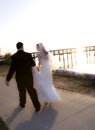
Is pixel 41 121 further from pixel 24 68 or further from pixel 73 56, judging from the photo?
pixel 73 56

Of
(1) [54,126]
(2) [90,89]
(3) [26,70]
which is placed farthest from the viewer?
(2) [90,89]

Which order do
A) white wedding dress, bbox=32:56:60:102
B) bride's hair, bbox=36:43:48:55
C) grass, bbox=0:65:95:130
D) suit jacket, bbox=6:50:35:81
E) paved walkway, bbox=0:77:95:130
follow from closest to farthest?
paved walkway, bbox=0:77:95:130 → suit jacket, bbox=6:50:35:81 → white wedding dress, bbox=32:56:60:102 → bride's hair, bbox=36:43:48:55 → grass, bbox=0:65:95:130

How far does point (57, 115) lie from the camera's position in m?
6.36

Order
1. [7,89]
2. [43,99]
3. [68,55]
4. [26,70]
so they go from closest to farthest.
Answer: [26,70], [43,99], [7,89], [68,55]

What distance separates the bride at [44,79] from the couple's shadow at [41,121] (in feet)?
1.80

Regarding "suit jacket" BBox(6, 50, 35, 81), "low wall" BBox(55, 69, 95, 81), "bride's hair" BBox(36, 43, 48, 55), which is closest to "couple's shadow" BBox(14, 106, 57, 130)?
"suit jacket" BBox(6, 50, 35, 81)

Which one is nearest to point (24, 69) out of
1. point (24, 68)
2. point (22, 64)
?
point (24, 68)

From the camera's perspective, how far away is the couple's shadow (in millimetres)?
5770

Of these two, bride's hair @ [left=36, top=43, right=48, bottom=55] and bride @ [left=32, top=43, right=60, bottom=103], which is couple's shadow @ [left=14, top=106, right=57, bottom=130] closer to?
bride @ [left=32, top=43, right=60, bottom=103]

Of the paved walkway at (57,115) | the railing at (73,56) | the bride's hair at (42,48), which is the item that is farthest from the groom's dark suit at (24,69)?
the railing at (73,56)

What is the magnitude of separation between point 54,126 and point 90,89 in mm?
3196

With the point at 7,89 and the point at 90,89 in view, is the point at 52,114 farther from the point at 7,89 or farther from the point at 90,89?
the point at 7,89

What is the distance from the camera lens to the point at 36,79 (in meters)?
7.49

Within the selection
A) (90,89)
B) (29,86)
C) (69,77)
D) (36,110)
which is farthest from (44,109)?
(69,77)
